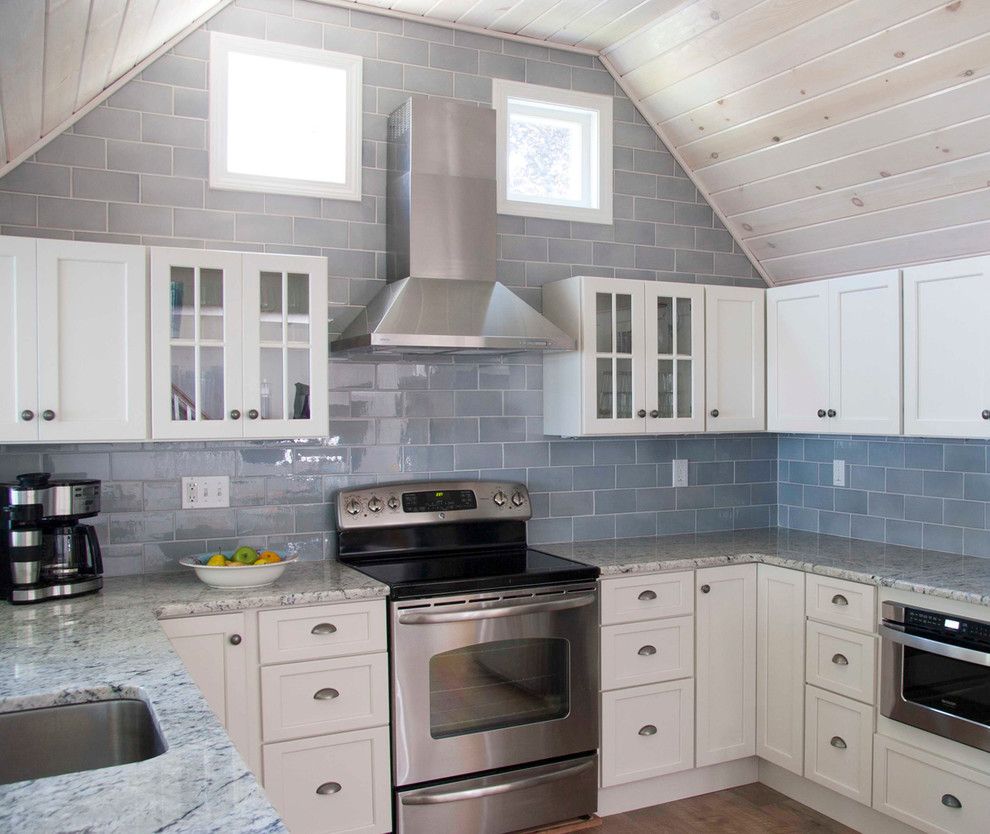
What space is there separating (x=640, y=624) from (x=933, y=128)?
6.82 feet

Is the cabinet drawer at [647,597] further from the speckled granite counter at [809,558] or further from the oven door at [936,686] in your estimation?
the oven door at [936,686]

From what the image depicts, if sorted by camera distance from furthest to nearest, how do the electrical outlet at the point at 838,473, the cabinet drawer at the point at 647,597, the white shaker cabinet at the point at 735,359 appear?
the electrical outlet at the point at 838,473
the white shaker cabinet at the point at 735,359
the cabinet drawer at the point at 647,597

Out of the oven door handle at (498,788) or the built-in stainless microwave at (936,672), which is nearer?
the built-in stainless microwave at (936,672)

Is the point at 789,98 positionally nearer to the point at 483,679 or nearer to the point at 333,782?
the point at 483,679

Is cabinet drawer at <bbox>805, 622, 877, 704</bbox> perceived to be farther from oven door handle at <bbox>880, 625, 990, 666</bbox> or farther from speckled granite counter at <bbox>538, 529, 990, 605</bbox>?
speckled granite counter at <bbox>538, 529, 990, 605</bbox>

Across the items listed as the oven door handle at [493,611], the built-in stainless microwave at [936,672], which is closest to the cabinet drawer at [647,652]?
the oven door handle at [493,611]

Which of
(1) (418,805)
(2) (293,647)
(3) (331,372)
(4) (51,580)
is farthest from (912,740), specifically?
(4) (51,580)

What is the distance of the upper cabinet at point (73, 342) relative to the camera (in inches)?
112

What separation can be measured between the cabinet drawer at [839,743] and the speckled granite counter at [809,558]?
475mm

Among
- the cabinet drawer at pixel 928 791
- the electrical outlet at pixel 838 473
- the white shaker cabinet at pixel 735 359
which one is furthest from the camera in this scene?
the electrical outlet at pixel 838 473

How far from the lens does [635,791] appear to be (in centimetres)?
367

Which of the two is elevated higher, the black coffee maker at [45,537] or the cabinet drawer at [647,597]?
the black coffee maker at [45,537]

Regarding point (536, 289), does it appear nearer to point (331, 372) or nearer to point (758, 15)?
point (331, 372)

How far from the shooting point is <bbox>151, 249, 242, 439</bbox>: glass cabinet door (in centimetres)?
303
